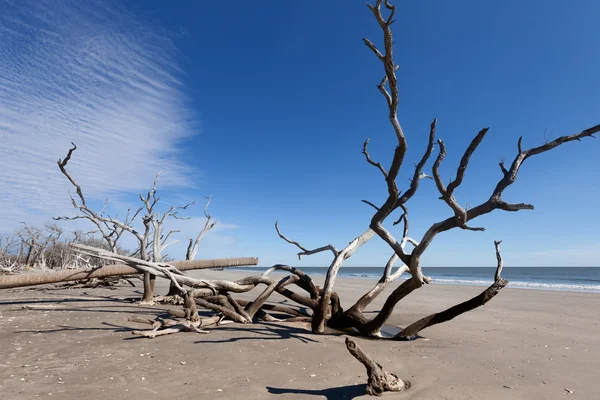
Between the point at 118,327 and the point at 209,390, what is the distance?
12.0 feet

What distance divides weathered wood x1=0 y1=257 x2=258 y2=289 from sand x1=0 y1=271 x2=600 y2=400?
2.49ft

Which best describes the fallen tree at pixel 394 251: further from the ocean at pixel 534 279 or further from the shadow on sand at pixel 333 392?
the ocean at pixel 534 279

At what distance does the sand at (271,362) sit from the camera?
3193mm

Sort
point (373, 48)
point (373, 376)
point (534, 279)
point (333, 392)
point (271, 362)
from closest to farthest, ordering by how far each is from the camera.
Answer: point (373, 376)
point (333, 392)
point (373, 48)
point (271, 362)
point (534, 279)

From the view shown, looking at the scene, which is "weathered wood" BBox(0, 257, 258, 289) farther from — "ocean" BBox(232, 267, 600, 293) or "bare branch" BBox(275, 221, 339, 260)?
"ocean" BBox(232, 267, 600, 293)

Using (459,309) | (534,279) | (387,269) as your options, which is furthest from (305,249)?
(534,279)

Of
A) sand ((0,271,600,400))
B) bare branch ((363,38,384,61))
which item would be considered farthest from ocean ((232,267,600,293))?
bare branch ((363,38,384,61))

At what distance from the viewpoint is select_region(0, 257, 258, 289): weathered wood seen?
5.72 metres

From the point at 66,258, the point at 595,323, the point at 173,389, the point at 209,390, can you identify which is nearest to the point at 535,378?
the point at 209,390

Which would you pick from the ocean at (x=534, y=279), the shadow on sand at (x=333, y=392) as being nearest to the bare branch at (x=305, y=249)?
the shadow on sand at (x=333, y=392)

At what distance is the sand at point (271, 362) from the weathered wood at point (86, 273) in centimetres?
76

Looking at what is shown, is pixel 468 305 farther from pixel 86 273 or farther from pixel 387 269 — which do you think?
pixel 86 273

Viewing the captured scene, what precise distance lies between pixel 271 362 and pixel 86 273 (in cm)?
500

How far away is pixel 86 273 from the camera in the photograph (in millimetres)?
7012
